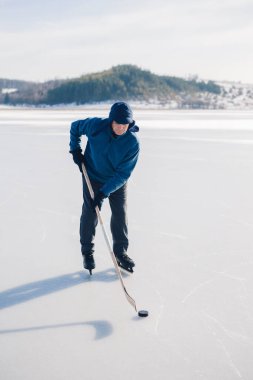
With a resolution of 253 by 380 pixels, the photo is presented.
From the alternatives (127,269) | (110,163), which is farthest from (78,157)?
(127,269)

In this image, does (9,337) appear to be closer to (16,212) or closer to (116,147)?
(116,147)

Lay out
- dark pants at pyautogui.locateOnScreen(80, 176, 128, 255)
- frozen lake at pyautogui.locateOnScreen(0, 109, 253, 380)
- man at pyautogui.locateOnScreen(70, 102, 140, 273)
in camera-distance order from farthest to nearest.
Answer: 1. dark pants at pyautogui.locateOnScreen(80, 176, 128, 255)
2. man at pyautogui.locateOnScreen(70, 102, 140, 273)
3. frozen lake at pyautogui.locateOnScreen(0, 109, 253, 380)

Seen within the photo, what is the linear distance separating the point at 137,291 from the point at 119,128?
1.05 metres

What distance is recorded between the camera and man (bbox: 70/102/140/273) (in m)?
2.73

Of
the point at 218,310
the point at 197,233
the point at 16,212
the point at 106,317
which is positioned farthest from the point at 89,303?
the point at 16,212

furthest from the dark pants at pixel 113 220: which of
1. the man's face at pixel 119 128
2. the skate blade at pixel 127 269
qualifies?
the man's face at pixel 119 128

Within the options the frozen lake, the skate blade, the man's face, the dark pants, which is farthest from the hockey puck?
the man's face

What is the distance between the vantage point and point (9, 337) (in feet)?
7.17

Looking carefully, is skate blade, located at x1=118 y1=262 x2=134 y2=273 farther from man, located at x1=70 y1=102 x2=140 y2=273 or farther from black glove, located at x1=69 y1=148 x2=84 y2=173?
black glove, located at x1=69 y1=148 x2=84 y2=173

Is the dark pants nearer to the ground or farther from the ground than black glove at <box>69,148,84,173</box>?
nearer to the ground

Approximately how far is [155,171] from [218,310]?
4.75 metres

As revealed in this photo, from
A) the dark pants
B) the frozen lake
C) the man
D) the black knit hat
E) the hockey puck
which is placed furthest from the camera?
the dark pants

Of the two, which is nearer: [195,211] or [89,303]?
[89,303]

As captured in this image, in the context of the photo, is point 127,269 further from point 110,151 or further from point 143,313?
point 110,151
